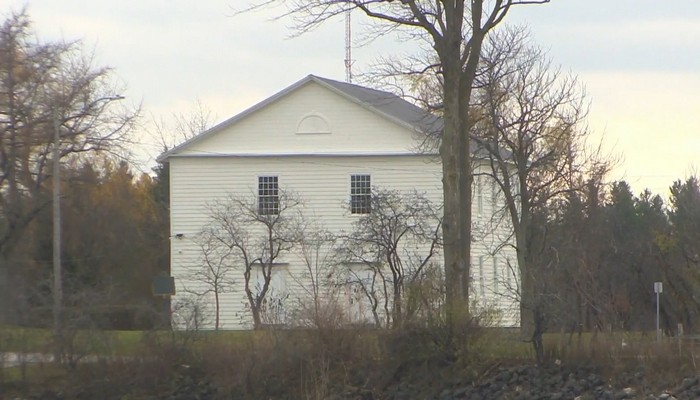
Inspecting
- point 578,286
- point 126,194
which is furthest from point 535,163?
point 126,194

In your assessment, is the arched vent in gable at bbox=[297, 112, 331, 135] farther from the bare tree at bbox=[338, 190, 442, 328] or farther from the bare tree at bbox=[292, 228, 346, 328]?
the bare tree at bbox=[338, 190, 442, 328]

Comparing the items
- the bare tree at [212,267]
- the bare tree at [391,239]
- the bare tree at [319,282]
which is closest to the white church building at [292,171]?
the bare tree at [212,267]

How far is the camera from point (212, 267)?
50.5 m

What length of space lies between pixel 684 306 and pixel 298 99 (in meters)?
20.0

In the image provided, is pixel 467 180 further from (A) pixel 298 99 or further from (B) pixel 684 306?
(A) pixel 298 99

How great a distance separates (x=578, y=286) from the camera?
118ft

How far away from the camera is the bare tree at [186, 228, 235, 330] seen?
50344 millimetres

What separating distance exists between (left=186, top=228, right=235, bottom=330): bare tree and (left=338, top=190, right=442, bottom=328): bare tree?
5232mm

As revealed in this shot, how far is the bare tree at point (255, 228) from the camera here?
1961 inches

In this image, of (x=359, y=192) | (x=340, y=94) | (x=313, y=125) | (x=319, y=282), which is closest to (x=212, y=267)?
(x=359, y=192)

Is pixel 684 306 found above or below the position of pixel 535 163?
below

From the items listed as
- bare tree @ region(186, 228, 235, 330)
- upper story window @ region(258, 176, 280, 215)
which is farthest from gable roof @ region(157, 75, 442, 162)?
bare tree @ region(186, 228, 235, 330)

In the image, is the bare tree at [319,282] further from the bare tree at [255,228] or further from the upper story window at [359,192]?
the upper story window at [359,192]

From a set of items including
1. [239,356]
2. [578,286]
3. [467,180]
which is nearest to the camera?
[239,356]
